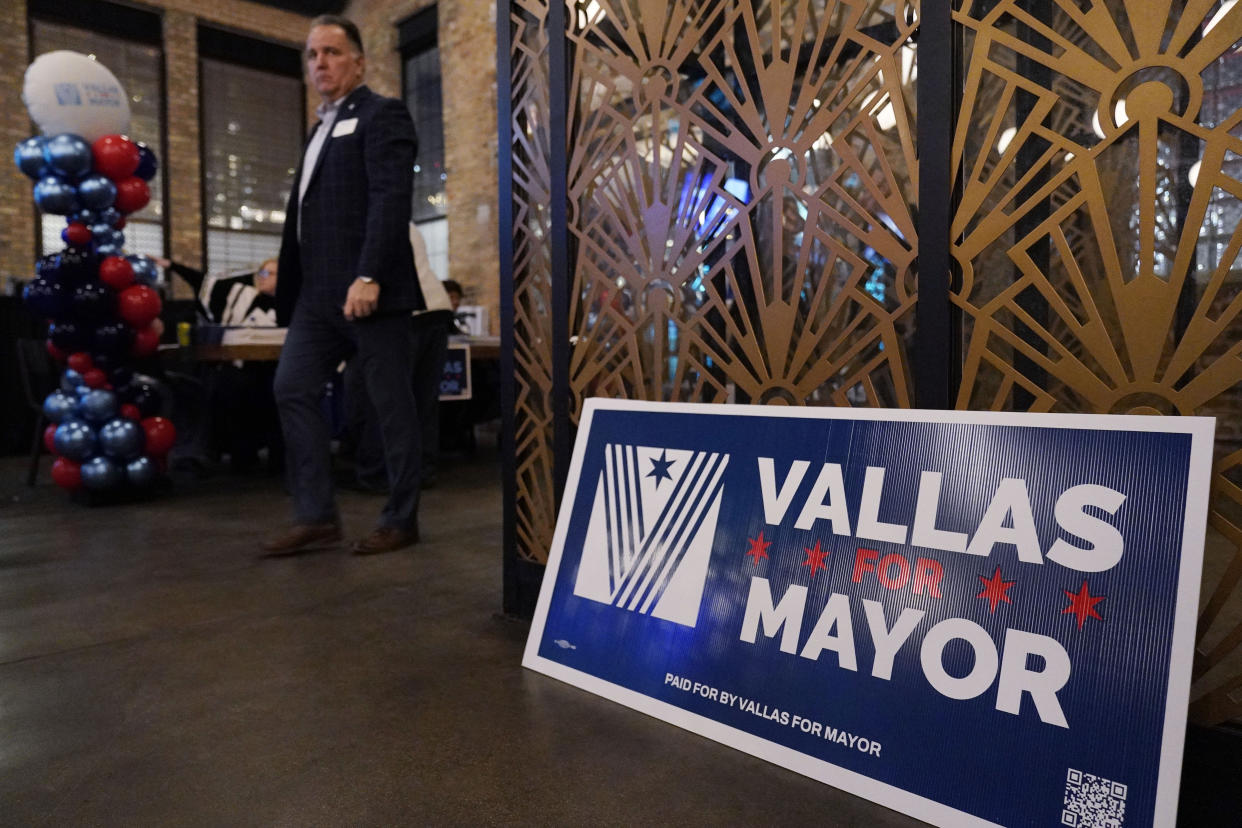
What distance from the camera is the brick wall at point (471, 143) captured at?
7.25 metres

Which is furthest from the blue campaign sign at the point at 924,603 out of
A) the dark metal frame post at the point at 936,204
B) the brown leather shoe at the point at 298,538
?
the brown leather shoe at the point at 298,538

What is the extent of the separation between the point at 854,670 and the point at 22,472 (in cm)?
529

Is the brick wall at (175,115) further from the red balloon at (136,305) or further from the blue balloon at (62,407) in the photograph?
the red balloon at (136,305)

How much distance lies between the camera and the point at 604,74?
181 centimetres

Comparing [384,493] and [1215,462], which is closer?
[1215,462]

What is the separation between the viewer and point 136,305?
3762 millimetres

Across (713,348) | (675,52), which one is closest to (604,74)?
(675,52)

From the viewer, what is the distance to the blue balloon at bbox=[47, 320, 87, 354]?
369 centimetres

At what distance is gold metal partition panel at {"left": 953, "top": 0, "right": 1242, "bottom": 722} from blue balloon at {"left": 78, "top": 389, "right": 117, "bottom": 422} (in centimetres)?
372

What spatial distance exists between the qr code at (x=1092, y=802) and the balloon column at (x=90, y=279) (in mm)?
3845

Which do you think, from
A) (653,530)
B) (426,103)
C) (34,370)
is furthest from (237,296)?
(653,530)

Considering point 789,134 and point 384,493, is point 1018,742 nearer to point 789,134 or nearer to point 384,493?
point 789,134

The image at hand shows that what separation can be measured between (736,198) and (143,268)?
3280 mm

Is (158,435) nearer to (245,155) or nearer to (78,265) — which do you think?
(78,265)
